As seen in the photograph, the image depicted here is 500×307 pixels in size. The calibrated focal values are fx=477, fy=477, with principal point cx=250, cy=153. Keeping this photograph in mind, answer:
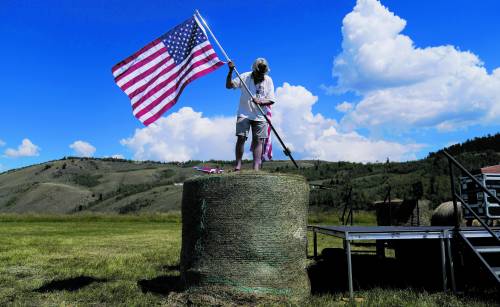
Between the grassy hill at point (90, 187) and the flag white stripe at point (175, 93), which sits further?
the grassy hill at point (90, 187)

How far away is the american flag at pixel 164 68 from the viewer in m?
7.75

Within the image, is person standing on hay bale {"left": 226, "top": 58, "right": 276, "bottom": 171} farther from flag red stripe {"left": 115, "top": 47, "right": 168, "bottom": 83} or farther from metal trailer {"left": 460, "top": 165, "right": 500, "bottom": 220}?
metal trailer {"left": 460, "top": 165, "right": 500, "bottom": 220}

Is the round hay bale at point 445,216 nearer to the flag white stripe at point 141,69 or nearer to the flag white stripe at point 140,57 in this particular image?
the flag white stripe at point 141,69

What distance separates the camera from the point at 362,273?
8.90 meters

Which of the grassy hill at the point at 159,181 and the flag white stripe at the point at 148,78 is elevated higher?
the grassy hill at the point at 159,181

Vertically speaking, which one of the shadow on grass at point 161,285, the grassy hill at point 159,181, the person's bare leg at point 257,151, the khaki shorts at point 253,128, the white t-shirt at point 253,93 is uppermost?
the grassy hill at point 159,181

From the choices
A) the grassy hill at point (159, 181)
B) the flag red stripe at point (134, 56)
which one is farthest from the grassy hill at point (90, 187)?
the flag red stripe at point (134, 56)

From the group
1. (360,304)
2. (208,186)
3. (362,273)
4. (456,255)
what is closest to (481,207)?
(456,255)

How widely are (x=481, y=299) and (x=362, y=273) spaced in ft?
9.35

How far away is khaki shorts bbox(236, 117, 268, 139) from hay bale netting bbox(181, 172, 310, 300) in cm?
103

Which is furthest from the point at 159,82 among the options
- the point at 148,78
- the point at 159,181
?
the point at 159,181

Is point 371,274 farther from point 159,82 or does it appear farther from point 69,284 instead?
point 69,284

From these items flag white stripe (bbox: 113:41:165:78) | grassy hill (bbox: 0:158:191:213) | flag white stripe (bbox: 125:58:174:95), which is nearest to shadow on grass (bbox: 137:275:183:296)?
flag white stripe (bbox: 125:58:174:95)

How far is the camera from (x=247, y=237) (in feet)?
19.9
